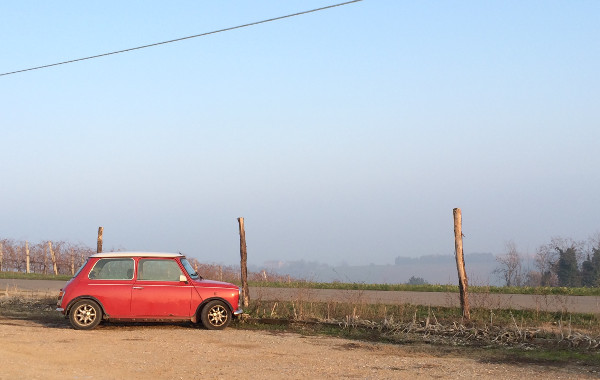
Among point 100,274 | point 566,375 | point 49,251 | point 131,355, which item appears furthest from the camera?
point 49,251

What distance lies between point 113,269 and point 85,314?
3.61ft

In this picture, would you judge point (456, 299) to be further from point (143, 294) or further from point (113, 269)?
point (113, 269)

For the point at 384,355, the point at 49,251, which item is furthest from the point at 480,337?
the point at 49,251

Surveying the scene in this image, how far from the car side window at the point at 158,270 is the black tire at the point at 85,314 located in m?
1.12

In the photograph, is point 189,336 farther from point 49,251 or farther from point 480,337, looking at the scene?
point 49,251

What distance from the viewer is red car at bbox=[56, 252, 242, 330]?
15070mm

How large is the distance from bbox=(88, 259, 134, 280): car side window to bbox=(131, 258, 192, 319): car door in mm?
218

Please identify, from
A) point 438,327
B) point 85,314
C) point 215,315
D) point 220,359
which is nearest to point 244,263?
point 215,315

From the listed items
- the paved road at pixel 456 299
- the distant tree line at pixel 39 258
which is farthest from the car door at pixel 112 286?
the distant tree line at pixel 39 258

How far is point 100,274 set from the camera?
15.3 metres

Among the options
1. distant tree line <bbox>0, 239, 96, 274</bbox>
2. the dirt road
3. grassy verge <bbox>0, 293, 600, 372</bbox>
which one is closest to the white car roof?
the dirt road

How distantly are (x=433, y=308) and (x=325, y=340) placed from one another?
5675 mm

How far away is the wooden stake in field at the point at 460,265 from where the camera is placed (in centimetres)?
1569

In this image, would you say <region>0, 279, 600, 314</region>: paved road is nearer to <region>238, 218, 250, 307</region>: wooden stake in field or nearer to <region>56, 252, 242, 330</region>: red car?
<region>238, 218, 250, 307</region>: wooden stake in field
